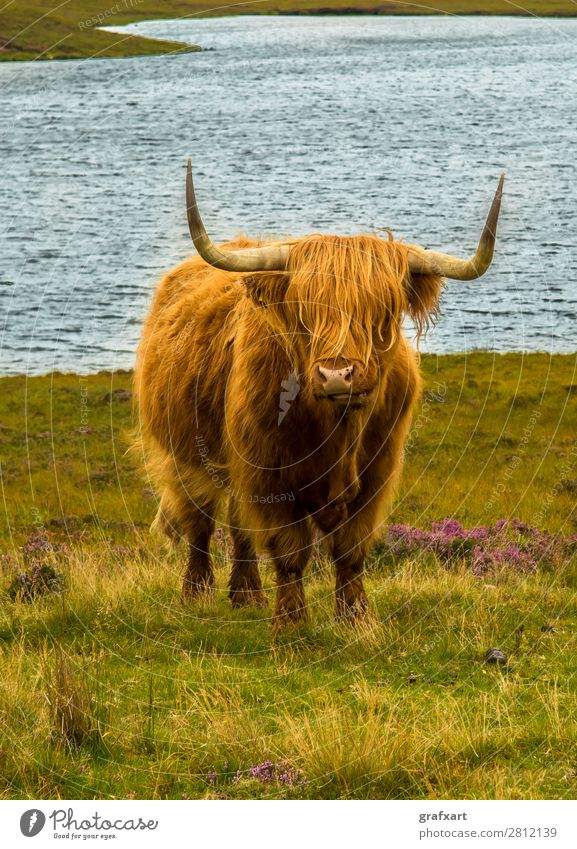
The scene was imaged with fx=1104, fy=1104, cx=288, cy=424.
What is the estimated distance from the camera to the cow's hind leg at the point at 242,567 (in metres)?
7.41

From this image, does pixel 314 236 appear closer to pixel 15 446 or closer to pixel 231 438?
pixel 231 438

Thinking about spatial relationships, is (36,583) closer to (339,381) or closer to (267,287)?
(267,287)

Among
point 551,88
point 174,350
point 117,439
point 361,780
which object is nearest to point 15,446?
point 117,439

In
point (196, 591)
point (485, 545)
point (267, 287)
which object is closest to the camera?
point (267, 287)

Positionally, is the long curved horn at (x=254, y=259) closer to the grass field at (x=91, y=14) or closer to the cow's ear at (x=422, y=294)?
the cow's ear at (x=422, y=294)

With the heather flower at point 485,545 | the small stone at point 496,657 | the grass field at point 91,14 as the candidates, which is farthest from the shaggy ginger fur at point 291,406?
the grass field at point 91,14

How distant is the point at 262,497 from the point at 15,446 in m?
9.76

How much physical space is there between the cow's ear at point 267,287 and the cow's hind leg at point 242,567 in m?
1.97

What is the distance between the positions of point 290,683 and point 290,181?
1287 centimetres

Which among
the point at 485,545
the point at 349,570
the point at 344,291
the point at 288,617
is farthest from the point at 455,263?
the point at 485,545

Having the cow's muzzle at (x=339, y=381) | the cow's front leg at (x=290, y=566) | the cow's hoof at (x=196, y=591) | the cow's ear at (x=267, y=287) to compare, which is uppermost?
the cow's ear at (x=267, y=287)

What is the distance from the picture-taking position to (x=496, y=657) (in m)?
5.79

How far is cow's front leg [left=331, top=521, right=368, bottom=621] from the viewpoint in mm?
6359

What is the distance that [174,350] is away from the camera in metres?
7.48
